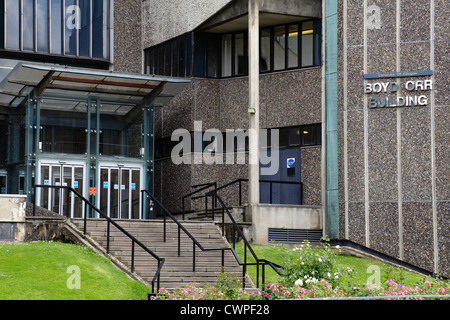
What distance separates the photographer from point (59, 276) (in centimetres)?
1641

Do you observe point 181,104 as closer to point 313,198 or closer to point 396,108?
point 313,198

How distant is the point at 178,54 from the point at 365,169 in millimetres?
8733

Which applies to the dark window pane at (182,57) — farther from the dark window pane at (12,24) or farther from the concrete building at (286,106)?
the dark window pane at (12,24)

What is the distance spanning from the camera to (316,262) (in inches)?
654

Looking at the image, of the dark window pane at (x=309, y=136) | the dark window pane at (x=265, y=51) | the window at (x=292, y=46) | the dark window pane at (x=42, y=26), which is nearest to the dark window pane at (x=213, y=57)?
the dark window pane at (x=265, y=51)

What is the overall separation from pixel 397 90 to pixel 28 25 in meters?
12.8

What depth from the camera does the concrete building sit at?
73.4 feet

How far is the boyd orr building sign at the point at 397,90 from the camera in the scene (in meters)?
22.5

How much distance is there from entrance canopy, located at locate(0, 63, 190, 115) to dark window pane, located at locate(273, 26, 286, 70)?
9.83 ft

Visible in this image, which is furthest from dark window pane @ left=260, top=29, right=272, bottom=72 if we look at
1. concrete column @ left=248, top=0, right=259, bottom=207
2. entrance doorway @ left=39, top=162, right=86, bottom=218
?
entrance doorway @ left=39, top=162, right=86, bottom=218

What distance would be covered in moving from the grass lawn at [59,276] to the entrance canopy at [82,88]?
7.38m

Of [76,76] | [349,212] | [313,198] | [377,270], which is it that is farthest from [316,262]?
[76,76]

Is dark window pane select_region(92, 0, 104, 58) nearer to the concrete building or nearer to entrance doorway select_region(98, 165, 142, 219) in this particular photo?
the concrete building
